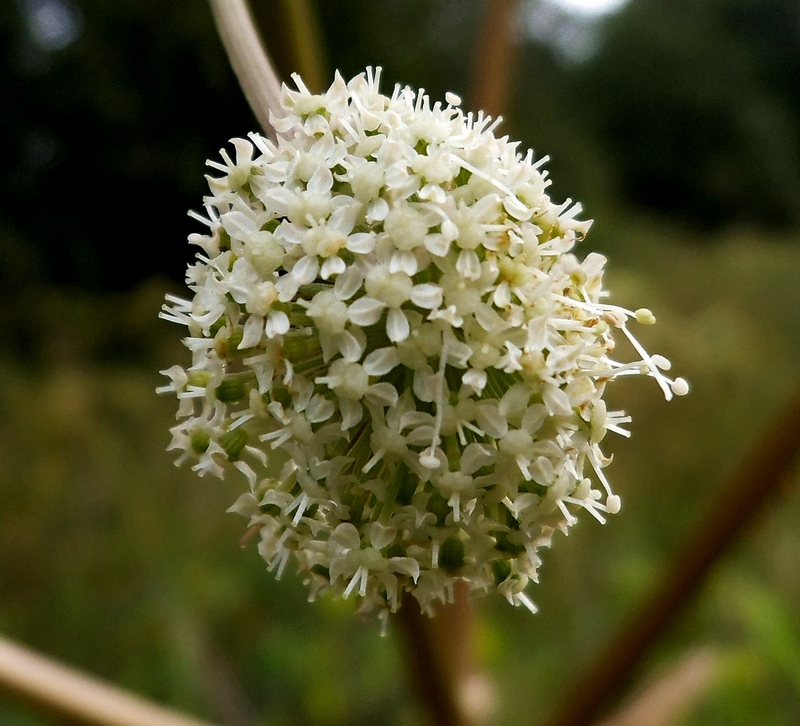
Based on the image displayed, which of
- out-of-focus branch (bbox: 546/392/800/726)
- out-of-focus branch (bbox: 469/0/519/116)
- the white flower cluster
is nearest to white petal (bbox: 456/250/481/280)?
the white flower cluster

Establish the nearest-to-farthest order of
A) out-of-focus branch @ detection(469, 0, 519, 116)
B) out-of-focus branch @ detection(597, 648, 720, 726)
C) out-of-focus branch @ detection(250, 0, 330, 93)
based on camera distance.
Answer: out-of-focus branch @ detection(250, 0, 330, 93) → out-of-focus branch @ detection(597, 648, 720, 726) → out-of-focus branch @ detection(469, 0, 519, 116)

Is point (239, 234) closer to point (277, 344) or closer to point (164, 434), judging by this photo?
point (277, 344)

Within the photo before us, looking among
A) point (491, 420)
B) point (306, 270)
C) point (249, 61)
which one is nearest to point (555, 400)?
point (491, 420)

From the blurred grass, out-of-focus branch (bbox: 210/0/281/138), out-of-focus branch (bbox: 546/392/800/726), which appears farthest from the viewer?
the blurred grass

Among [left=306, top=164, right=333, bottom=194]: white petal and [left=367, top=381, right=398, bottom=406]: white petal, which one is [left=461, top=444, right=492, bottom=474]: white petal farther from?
[left=306, top=164, right=333, bottom=194]: white petal

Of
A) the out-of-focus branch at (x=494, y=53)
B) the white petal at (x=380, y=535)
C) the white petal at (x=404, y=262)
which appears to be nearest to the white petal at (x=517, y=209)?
the white petal at (x=404, y=262)

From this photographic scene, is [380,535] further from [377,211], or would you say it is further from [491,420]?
[377,211]

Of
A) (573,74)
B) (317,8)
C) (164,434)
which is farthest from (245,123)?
(573,74)
